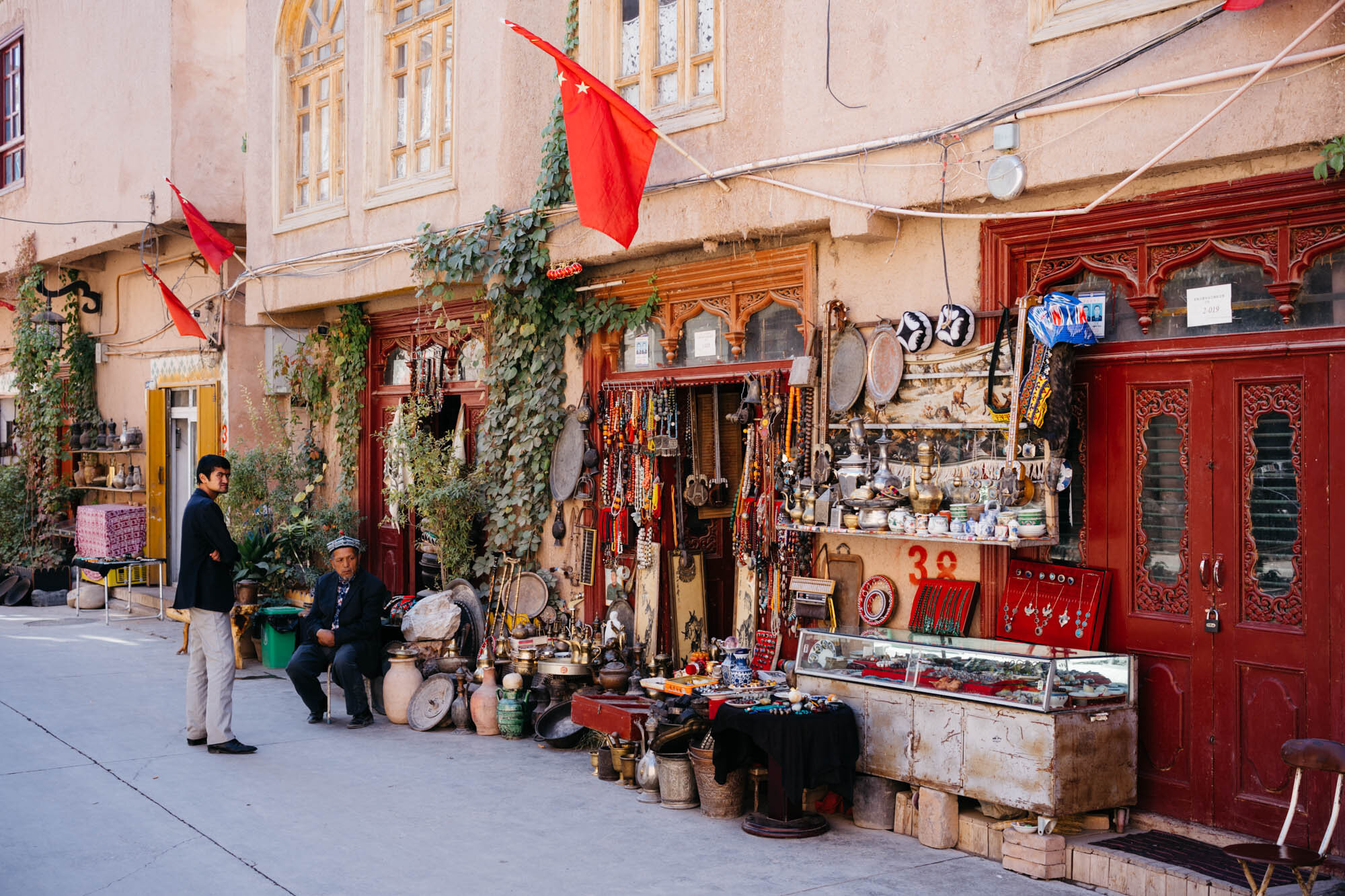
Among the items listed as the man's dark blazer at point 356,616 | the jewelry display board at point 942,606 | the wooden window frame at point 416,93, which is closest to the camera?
the jewelry display board at point 942,606

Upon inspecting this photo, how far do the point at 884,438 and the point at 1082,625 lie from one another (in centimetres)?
152

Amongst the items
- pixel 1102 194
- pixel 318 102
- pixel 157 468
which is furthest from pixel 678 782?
pixel 157 468

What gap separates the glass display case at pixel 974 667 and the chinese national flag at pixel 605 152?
2741 mm

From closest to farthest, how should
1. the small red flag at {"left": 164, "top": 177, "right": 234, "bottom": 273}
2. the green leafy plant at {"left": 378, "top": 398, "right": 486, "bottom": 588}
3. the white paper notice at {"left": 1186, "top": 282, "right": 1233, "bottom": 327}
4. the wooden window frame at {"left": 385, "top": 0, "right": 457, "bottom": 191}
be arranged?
the white paper notice at {"left": 1186, "top": 282, "right": 1233, "bottom": 327} < the green leafy plant at {"left": 378, "top": 398, "right": 486, "bottom": 588} < the wooden window frame at {"left": 385, "top": 0, "right": 457, "bottom": 191} < the small red flag at {"left": 164, "top": 177, "right": 234, "bottom": 273}

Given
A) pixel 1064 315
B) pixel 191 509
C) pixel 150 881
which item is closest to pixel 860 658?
pixel 1064 315

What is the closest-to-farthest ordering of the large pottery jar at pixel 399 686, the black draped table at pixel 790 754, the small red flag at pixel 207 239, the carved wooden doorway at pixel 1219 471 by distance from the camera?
the carved wooden doorway at pixel 1219 471 → the black draped table at pixel 790 754 → the large pottery jar at pixel 399 686 → the small red flag at pixel 207 239

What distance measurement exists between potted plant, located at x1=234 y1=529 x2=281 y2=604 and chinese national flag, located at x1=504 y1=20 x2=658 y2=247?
5.63 m

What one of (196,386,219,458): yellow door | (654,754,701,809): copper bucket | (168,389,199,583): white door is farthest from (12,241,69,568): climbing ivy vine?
(654,754,701,809): copper bucket

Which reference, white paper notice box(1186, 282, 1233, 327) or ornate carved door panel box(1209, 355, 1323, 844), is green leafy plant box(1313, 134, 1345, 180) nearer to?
white paper notice box(1186, 282, 1233, 327)

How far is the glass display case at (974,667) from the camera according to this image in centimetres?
586

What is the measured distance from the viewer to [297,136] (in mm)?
12078

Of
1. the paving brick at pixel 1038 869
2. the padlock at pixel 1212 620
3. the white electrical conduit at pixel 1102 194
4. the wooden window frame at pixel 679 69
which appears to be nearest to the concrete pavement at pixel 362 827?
the paving brick at pixel 1038 869

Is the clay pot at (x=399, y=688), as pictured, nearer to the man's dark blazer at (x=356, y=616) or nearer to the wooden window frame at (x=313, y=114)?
the man's dark blazer at (x=356, y=616)

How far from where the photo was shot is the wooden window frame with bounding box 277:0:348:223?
37.7ft
